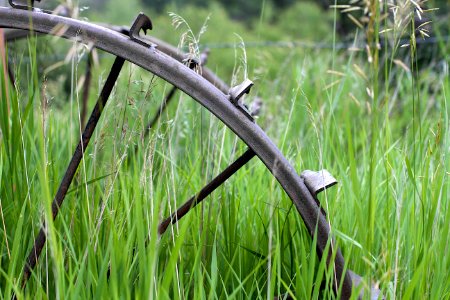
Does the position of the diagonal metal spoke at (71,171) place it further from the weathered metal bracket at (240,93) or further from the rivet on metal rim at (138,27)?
the weathered metal bracket at (240,93)

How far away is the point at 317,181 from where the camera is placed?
1.56 metres

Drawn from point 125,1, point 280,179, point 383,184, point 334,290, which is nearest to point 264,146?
point 280,179

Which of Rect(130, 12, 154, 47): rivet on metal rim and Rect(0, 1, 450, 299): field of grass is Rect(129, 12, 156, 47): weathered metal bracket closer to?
Rect(130, 12, 154, 47): rivet on metal rim

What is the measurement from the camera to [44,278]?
5.72 feet

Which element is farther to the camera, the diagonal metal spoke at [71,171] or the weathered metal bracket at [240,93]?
the diagonal metal spoke at [71,171]

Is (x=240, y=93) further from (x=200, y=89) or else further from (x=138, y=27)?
(x=138, y=27)

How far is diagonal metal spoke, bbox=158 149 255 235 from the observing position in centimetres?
156

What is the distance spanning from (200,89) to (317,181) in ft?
0.97

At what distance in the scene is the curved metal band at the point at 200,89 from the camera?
5.01 ft

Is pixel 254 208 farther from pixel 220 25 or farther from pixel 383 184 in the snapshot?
pixel 220 25

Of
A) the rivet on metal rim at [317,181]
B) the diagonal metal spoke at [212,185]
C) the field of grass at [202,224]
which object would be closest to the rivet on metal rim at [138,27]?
the field of grass at [202,224]

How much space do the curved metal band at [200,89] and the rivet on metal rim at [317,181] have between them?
20 mm

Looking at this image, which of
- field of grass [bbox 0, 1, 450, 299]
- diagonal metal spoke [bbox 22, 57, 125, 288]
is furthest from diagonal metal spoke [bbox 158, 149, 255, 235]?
diagonal metal spoke [bbox 22, 57, 125, 288]

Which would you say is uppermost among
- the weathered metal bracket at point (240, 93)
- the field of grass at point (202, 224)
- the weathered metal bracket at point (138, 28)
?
the weathered metal bracket at point (138, 28)
